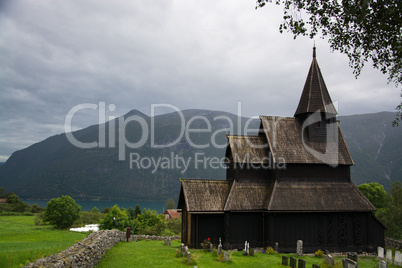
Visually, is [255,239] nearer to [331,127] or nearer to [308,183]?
[308,183]

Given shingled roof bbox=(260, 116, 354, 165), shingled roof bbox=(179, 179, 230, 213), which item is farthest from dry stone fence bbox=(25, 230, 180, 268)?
shingled roof bbox=(260, 116, 354, 165)

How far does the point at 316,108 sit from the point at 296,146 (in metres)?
4.13

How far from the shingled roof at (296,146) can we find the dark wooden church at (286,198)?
0.29 ft

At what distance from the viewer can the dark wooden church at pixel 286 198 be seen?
970 inches

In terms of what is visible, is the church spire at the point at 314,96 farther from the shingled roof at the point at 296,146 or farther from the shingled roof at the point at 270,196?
the shingled roof at the point at 270,196

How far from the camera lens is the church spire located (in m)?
28.5

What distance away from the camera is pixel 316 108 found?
2853cm

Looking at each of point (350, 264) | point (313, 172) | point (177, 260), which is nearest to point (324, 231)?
point (313, 172)

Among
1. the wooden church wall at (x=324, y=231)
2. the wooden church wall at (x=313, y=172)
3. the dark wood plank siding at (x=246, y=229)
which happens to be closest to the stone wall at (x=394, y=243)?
the wooden church wall at (x=324, y=231)

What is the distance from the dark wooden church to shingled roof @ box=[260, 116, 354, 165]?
9 cm

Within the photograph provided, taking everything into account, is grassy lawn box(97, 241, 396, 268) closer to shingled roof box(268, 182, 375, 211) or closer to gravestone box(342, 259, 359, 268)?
gravestone box(342, 259, 359, 268)

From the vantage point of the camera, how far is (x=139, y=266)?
17125 millimetres

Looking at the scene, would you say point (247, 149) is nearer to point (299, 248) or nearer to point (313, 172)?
point (313, 172)

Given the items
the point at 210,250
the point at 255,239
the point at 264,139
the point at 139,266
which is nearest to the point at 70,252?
the point at 139,266
